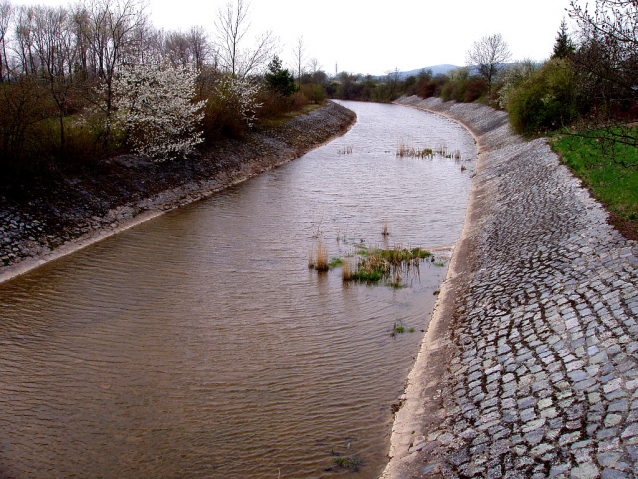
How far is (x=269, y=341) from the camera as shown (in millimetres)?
9602

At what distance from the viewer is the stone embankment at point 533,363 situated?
552 cm

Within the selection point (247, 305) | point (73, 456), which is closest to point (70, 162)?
point (247, 305)

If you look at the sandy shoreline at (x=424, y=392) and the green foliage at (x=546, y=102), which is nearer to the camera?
the sandy shoreline at (x=424, y=392)

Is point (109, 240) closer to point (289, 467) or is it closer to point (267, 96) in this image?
point (289, 467)

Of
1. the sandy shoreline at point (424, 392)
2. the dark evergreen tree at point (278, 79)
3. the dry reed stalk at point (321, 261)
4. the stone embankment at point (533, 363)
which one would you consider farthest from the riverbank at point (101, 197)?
the dark evergreen tree at point (278, 79)

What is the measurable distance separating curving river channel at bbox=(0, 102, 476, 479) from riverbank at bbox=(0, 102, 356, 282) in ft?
2.49

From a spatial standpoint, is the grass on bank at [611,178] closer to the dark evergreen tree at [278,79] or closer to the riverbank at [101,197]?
the riverbank at [101,197]

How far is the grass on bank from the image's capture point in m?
11.2

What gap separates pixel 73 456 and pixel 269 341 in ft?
12.7

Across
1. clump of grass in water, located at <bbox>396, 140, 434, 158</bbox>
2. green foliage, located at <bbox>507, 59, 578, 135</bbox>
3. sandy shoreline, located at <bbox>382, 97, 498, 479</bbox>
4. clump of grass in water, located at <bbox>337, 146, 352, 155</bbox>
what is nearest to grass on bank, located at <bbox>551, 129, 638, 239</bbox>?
sandy shoreline, located at <bbox>382, 97, 498, 479</bbox>

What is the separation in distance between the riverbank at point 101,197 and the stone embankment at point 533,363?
35.9 ft

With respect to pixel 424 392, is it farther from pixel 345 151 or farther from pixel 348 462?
pixel 345 151

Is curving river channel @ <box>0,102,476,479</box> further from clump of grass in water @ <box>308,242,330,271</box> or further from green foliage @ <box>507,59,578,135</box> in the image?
green foliage @ <box>507,59,578,135</box>

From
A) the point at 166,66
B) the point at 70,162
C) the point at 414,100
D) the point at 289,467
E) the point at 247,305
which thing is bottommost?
the point at 289,467
